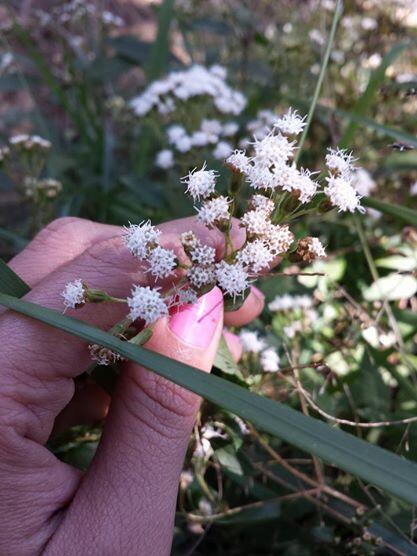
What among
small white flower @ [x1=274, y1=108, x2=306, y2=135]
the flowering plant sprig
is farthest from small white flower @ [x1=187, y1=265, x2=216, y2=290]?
small white flower @ [x1=274, y1=108, x2=306, y2=135]

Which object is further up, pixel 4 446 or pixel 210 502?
pixel 210 502

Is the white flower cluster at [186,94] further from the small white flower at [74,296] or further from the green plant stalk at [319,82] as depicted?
the small white flower at [74,296]

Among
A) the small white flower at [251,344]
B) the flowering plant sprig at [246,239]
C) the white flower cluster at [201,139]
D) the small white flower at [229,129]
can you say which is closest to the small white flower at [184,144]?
the white flower cluster at [201,139]

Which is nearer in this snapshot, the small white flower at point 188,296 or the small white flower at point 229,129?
the small white flower at point 188,296

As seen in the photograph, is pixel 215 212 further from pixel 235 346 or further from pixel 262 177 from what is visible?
pixel 235 346

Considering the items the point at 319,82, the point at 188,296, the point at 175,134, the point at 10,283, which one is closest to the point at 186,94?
the point at 175,134

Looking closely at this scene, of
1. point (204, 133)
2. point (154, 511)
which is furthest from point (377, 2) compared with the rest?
point (154, 511)

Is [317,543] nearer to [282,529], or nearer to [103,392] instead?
[282,529]
